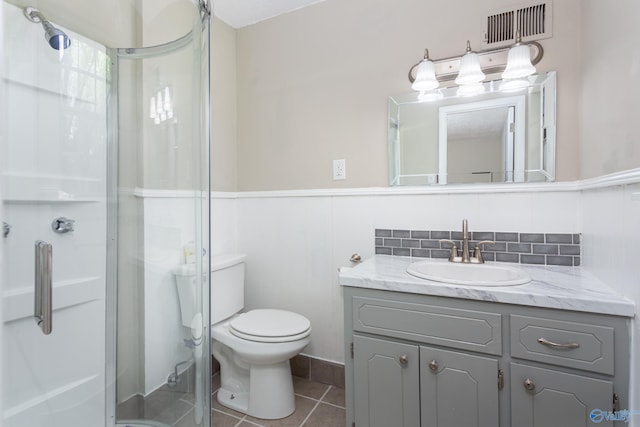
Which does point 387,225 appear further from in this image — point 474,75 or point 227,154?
point 227,154

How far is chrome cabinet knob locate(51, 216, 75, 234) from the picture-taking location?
1105mm

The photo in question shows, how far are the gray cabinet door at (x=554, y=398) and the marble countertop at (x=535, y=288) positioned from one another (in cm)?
22

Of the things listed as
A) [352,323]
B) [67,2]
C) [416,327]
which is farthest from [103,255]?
[416,327]

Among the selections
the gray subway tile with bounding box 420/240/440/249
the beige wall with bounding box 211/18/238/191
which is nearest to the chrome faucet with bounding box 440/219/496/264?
the gray subway tile with bounding box 420/240/440/249

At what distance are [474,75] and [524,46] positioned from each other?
0.22 metres

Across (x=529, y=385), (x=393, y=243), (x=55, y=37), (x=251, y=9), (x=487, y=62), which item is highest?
(x=251, y=9)

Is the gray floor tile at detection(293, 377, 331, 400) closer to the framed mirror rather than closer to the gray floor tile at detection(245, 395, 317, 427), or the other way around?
the gray floor tile at detection(245, 395, 317, 427)

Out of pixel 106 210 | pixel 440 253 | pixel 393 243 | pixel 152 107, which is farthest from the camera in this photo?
pixel 393 243

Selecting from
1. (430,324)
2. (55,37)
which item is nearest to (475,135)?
(430,324)

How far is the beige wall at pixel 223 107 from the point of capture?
2.03 metres

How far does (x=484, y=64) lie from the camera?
1.53m

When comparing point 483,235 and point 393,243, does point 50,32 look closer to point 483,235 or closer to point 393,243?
point 393,243

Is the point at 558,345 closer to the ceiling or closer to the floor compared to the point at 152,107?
closer to the floor

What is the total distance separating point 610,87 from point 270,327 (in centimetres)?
168
